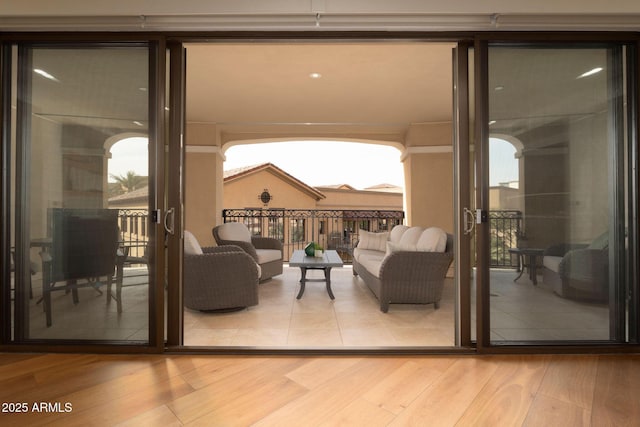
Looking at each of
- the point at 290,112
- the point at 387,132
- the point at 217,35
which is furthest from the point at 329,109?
the point at 217,35

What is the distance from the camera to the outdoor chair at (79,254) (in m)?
2.31

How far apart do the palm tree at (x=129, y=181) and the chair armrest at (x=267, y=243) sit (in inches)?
122

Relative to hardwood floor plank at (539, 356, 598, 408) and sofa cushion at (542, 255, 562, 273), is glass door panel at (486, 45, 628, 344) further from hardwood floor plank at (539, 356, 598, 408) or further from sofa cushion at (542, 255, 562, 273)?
hardwood floor plank at (539, 356, 598, 408)

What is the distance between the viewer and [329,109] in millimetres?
5102

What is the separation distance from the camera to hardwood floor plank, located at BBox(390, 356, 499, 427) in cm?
162

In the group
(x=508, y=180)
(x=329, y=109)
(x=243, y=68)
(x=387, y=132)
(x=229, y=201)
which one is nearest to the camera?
(x=508, y=180)

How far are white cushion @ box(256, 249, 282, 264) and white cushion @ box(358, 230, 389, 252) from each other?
131 centimetres

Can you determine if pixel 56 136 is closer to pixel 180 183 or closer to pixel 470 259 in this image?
pixel 180 183

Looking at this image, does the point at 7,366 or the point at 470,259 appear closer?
the point at 7,366

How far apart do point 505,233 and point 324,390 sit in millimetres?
1554

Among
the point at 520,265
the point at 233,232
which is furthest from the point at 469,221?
the point at 233,232

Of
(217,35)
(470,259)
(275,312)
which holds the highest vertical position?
(217,35)

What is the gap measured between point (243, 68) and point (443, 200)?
12.7 feet

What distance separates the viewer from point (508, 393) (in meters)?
1.84
